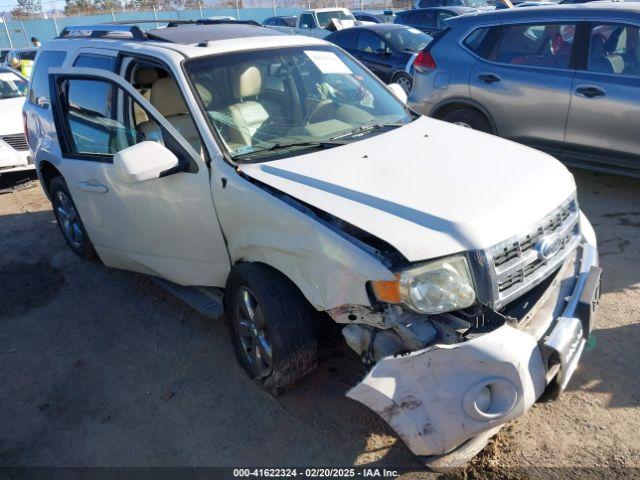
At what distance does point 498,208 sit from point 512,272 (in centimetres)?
29

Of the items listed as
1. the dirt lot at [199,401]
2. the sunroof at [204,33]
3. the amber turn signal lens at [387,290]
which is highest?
the sunroof at [204,33]

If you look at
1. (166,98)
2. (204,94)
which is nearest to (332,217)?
(204,94)

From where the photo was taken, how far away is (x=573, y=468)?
251 cm

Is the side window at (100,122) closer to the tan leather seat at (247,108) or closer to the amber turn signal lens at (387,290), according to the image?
the tan leather seat at (247,108)

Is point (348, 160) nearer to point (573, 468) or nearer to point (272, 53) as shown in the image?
point (272, 53)

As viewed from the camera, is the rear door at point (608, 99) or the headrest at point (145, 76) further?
the rear door at point (608, 99)

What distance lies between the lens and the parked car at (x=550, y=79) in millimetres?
5109

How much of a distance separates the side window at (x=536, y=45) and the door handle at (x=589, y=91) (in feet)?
1.06

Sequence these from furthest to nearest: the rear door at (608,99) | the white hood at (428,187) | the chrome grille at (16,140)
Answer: the chrome grille at (16,140) → the rear door at (608,99) → the white hood at (428,187)

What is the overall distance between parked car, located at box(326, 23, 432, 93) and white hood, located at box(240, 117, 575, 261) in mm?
8000

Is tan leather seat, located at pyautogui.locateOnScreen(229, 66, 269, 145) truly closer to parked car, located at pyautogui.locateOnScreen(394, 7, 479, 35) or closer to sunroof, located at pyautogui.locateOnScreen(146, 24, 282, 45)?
sunroof, located at pyautogui.locateOnScreen(146, 24, 282, 45)

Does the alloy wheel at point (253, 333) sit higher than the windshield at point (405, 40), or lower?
lower

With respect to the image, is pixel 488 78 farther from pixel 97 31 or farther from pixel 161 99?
pixel 97 31

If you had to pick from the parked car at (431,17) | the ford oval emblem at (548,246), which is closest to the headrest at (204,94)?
the ford oval emblem at (548,246)
